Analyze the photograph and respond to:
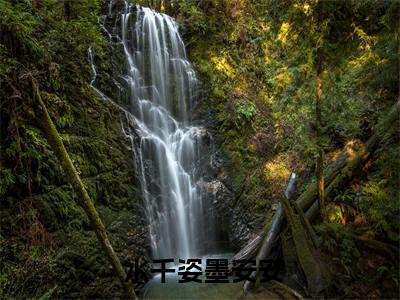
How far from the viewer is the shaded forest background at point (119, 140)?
16.5 ft

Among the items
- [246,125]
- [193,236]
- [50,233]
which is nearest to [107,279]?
[50,233]

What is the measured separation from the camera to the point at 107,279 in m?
5.93

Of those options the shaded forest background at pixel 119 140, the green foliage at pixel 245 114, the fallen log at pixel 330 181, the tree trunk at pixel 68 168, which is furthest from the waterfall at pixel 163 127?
the tree trunk at pixel 68 168

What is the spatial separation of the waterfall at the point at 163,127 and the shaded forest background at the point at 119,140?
2.19 ft

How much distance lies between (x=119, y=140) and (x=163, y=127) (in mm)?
1774

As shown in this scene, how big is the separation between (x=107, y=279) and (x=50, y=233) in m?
1.21

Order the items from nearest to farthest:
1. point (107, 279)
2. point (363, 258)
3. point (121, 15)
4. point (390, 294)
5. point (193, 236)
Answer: point (390, 294) < point (363, 258) < point (107, 279) < point (193, 236) < point (121, 15)

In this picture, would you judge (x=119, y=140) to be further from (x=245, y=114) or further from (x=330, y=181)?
(x=330, y=181)

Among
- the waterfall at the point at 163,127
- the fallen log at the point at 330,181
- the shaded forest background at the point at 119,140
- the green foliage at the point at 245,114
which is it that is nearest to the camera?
the shaded forest background at the point at 119,140

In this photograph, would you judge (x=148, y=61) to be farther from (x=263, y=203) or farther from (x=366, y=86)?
(x=366, y=86)

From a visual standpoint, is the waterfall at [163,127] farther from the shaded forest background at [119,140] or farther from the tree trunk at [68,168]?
the tree trunk at [68,168]

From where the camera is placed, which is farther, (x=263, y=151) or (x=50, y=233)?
(x=263, y=151)

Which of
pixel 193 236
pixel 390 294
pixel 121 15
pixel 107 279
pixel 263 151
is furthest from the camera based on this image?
pixel 121 15

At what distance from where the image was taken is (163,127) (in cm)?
959
